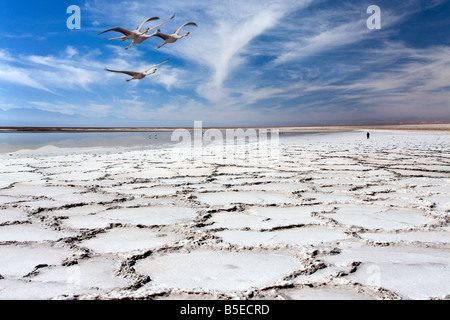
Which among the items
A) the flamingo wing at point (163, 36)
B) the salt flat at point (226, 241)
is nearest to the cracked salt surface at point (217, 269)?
the salt flat at point (226, 241)

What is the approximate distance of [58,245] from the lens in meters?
1.07

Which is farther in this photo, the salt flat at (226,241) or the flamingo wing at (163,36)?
the flamingo wing at (163,36)

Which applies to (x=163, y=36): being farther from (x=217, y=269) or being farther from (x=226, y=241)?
(x=217, y=269)

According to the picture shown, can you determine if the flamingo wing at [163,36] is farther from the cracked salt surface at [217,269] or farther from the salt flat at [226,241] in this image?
the cracked salt surface at [217,269]

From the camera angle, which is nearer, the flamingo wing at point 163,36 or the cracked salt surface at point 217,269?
the cracked salt surface at point 217,269

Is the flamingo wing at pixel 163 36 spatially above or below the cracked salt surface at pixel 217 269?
above

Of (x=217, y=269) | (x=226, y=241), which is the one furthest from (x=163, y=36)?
(x=217, y=269)

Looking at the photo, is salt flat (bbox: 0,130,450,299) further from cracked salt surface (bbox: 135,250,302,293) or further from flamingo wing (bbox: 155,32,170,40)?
flamingo wing (bbox: 155,32,170,40)

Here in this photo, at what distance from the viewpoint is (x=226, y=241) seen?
1113mm

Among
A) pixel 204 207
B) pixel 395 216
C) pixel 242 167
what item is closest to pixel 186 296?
pixel 204 207

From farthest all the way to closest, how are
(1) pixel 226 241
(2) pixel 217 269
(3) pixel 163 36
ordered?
(3) pixel 163 36, (1) pixel 226 241, (2) pixel 217 269

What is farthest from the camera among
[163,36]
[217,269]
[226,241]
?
[163,36]

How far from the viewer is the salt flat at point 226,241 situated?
0.79 m
